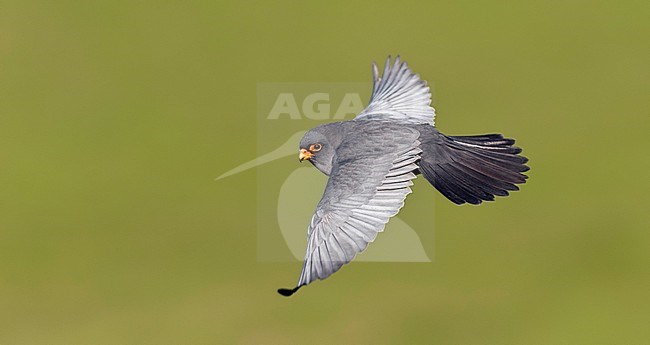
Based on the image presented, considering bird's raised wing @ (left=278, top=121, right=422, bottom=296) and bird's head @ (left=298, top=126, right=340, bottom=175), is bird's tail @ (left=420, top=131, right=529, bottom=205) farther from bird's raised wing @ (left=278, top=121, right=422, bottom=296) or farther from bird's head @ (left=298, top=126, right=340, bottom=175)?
bird's head @ (left=298, top=126, right=340, bottom=175)

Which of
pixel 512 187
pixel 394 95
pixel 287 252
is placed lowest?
pixel 287 252

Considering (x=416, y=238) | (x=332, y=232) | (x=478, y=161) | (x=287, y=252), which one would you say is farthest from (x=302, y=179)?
(x=332, y=232)

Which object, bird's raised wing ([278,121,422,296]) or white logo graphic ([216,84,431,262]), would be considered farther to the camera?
white logo graphic ([216,84,431,262])

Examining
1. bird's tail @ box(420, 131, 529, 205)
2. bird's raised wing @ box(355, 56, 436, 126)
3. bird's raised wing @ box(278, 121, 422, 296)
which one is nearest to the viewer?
bird's raised wing @ box(278, 121, 422, 296)

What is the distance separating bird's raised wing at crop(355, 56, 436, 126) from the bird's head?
55cm

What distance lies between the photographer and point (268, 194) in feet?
29.6

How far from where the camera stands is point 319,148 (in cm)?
577

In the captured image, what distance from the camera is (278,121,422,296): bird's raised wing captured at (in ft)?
16.1

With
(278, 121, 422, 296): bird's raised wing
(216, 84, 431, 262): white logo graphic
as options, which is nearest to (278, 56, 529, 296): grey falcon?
(278, 121, 422, 296): bird's raised wing

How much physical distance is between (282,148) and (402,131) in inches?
133

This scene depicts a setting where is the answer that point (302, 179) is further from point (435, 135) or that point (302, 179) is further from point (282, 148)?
point (435, 135)

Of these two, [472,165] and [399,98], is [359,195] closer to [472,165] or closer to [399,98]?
[472,165]

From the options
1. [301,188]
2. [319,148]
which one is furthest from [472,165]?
[301,188]

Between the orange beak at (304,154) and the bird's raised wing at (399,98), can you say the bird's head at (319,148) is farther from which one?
the bird's raised wing at (399,98)
